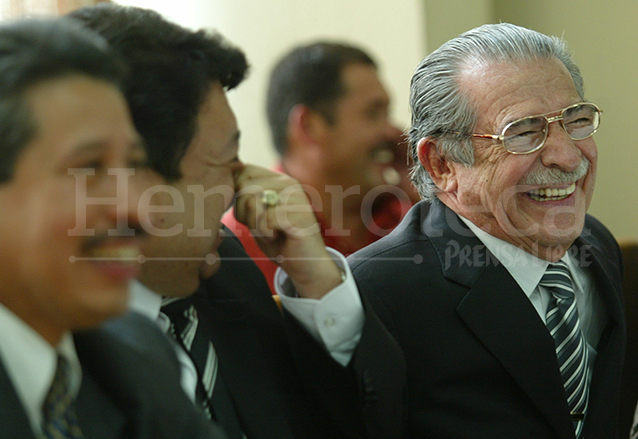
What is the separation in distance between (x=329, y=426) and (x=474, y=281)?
0.40 metres

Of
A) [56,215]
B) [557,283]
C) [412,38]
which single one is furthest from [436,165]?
[412,38]

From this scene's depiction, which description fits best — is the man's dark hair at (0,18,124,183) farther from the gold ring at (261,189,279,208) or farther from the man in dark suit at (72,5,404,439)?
the gold ring at (261,189,279,208)

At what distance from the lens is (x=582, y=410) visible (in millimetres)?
1363

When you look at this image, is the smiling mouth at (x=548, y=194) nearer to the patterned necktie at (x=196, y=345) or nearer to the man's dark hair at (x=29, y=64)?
the patterned necktie at (x=196, y=345)

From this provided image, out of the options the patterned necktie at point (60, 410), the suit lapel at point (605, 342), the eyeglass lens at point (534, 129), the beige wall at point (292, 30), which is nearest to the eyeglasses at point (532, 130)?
the eyeglass lens at point (534, 129)

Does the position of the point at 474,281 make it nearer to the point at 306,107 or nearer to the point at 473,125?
the point at 473,125

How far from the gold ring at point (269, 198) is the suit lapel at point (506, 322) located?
40 cm

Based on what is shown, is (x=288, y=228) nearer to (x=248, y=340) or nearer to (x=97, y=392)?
(x=248, y=340)

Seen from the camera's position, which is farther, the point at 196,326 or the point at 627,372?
the point at 627,372

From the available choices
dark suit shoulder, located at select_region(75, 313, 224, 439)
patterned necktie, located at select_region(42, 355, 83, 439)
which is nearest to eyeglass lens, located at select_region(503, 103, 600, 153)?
dark suit shoulder, located at select_region(75, 313, 224, 439)

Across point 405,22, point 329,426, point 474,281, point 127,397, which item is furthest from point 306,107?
point 127,397

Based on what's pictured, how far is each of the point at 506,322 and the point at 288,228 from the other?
19.1 inches

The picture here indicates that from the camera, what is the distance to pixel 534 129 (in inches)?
53.3

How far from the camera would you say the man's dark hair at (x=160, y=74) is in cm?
96
